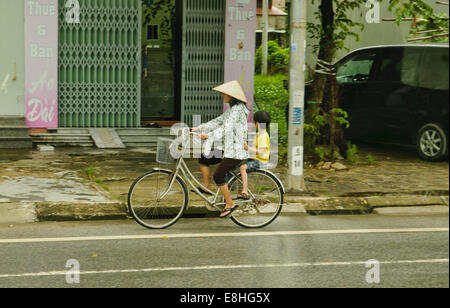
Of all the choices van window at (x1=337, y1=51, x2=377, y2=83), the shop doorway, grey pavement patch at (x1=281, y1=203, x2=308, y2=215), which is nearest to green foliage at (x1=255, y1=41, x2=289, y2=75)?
the shop doorway

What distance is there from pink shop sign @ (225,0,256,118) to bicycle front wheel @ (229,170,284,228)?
6581 mm

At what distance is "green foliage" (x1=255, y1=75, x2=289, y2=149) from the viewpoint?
613 inches

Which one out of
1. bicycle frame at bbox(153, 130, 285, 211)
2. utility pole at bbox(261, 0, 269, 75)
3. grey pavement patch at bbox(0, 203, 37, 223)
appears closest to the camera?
bicycle frame at bbox(153, 130, 285, 211)

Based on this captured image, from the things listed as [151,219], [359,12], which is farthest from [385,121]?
[359,12]

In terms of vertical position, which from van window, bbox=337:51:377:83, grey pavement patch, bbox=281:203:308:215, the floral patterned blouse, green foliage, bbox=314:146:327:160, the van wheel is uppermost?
van window, bbox=337:51:377:83

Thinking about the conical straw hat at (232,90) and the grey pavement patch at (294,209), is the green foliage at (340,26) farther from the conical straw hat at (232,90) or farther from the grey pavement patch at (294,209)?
the conical straw hat at (232,90)

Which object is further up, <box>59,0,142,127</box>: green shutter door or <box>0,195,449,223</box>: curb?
<box>59,0,142,127</box>: green shutter door

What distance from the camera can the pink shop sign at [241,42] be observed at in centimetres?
1398

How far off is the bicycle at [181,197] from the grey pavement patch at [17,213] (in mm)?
1375

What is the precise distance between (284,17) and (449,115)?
31368 millimetres

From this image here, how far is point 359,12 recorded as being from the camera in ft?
40.5

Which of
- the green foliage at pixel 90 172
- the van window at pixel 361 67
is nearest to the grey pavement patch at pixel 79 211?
the green foliage at pixel 90 172

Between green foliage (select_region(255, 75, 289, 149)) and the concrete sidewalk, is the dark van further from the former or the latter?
green foliage (select_region(255, 75, 289, 149))
